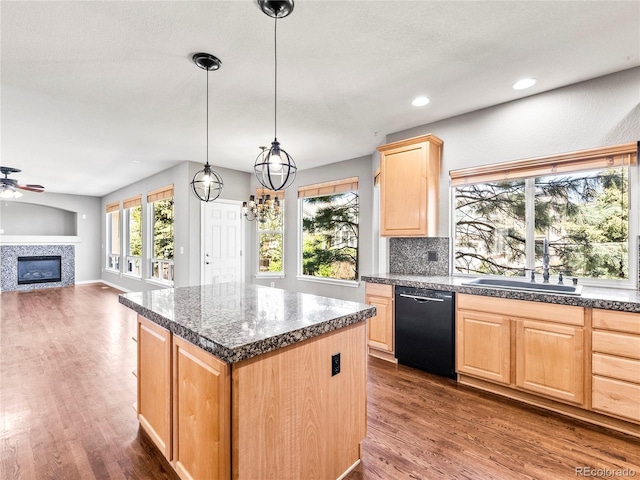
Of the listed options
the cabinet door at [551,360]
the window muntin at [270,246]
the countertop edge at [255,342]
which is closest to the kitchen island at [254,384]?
the countertop edge at [255,342]

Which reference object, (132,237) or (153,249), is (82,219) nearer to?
(132,237)

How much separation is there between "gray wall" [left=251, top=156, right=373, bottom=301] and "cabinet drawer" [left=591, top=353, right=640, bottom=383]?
2990 millimetres

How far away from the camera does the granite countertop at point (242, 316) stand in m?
1.28

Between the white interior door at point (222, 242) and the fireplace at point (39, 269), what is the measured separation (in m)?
6.21

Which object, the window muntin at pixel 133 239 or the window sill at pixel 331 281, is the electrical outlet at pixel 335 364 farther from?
the window muntin at pixel 133 239

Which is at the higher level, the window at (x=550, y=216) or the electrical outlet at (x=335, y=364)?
the window at (x=550, y=216)

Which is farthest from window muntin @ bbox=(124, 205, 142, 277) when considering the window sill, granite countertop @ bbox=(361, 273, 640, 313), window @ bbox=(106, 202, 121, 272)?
granite countertop @ bbox=(361, 273, 640, 313)

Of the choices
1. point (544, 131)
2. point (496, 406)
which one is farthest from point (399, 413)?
point (544, 131)

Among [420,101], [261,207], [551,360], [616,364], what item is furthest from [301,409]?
[261,207]

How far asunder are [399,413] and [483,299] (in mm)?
1164

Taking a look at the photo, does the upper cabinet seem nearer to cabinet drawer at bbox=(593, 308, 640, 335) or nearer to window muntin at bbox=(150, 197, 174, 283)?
cabinet drawer at bbox=(593, 308, 640, 335)

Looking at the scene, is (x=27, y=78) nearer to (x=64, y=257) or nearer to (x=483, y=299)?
(x=483, y=299)

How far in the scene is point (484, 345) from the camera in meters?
2.67

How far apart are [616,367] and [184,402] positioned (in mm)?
2692
